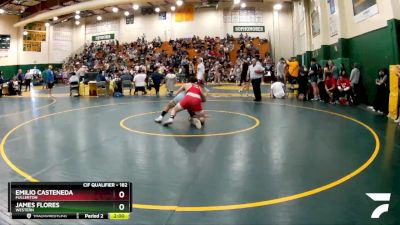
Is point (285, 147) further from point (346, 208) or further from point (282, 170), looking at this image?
point (346, 208)

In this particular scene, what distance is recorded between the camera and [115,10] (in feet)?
109

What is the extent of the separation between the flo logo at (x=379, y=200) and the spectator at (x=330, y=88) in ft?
31.9

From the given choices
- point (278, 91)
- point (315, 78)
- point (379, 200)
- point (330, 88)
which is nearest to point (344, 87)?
point (330, 88)

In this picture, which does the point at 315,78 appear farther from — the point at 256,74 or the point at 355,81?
the point at 256,74

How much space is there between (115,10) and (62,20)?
660 cm

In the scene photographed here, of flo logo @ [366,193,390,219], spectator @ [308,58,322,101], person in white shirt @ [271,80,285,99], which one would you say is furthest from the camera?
person in white shirt @ [271,80,285,99]

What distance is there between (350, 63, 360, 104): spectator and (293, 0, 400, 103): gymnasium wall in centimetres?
31

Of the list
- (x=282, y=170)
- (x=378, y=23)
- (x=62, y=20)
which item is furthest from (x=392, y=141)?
(x=62, y=20)

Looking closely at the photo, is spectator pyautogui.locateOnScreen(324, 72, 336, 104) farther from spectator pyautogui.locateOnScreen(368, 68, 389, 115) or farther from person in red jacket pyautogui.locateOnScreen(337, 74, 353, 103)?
spectator pyautogui.locateOnScreen(368, 68, 389, 115)

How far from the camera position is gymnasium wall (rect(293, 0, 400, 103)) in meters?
10.3
